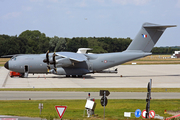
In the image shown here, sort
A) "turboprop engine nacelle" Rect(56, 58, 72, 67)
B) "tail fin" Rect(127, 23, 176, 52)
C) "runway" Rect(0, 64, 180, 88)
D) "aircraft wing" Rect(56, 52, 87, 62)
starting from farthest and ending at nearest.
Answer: "tail fin" Rect(127, 23, 176, 52)
"turboprop engine nacelle" Rect(56, 58, 72, 67)
"aircraft wing" Rect(56, 52, 87, 62)
"runway" Rect(0, 64, 180, 88)

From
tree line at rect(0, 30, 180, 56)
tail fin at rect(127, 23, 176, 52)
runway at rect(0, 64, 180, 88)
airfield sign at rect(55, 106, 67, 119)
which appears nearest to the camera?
airfield sign at rect(55, 106, 67, 119)

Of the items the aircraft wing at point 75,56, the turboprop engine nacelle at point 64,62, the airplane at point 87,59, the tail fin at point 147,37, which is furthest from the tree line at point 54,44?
the tail fin at point 147,37

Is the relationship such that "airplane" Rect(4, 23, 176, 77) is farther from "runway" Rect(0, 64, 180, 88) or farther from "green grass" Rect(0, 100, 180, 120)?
"green grass" Rect(0, 100, 180, 120)

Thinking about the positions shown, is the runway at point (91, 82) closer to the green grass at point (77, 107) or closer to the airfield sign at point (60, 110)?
the green grass at point (77, 107)

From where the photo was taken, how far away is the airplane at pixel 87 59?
42500 millimetres

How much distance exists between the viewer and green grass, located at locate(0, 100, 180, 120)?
19250 mm

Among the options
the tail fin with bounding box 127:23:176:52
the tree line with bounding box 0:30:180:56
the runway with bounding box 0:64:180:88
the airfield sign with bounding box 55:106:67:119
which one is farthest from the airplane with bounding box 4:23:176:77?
the tree line with bounding box 0:30:180:56

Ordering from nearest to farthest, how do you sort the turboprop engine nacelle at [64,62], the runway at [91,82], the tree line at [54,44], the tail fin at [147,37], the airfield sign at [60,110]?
the airfield sign at [60,110] < the runway at [91,82] < the turboprop engine nacelle at [64,62] < the tail fin at [147,37] < the tree line at [54,44]

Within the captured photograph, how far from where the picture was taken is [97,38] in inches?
6127

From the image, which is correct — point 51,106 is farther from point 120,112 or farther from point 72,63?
point 72,63

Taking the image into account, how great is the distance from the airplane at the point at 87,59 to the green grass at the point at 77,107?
18600 millimetres

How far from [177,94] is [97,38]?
421ft

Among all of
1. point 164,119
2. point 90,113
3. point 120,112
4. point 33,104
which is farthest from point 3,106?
point 164,119

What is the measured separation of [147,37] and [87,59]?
31.6 feet
